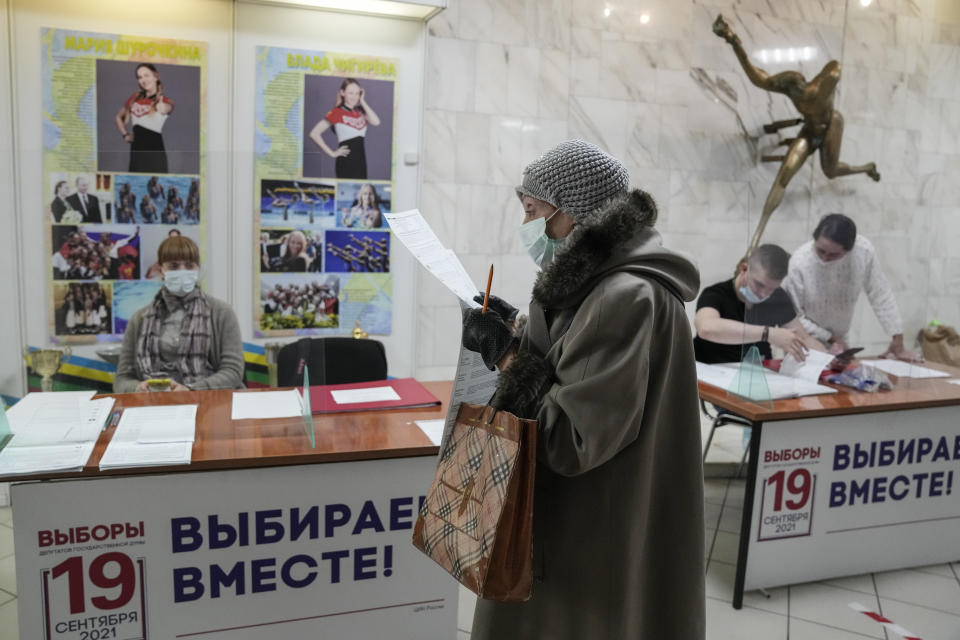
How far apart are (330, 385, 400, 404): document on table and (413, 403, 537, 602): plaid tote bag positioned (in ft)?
4.69

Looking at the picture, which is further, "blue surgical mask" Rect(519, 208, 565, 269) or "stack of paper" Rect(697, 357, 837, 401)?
"stack of paper" Rect(697, 357, 837, 401)

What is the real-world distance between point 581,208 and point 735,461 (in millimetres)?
3737

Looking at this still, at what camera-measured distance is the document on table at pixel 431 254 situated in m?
1.73

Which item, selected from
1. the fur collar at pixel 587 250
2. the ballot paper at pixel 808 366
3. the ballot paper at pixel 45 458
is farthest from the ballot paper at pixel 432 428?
the ballot paper at pixel 808 366

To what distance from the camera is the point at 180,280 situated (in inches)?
111

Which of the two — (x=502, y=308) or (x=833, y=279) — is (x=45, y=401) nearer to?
(x=502, y=308)

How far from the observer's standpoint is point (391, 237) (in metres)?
3.88

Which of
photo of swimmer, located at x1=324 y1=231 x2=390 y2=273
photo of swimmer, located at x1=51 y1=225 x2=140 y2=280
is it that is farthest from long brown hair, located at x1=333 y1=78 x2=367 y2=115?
photo of swimmer, located at x1=51 y1=225 x2=140 y2=280

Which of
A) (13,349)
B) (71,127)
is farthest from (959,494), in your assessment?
(71,127)

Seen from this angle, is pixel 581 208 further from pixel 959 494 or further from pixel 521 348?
pixel 959 494

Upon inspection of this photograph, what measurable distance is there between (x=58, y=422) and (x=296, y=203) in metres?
1.28

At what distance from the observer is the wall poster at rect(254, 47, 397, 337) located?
9.57 ft

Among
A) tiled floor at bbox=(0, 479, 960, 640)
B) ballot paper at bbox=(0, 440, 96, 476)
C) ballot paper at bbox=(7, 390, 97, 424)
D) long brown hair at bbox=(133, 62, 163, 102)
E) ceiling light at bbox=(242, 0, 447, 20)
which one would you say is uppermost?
ceiling light at bbox=(242, 0, 447, 20)

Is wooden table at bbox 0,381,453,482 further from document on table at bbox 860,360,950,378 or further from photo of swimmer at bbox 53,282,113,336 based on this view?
document on table at bbox 860,360,950,378
